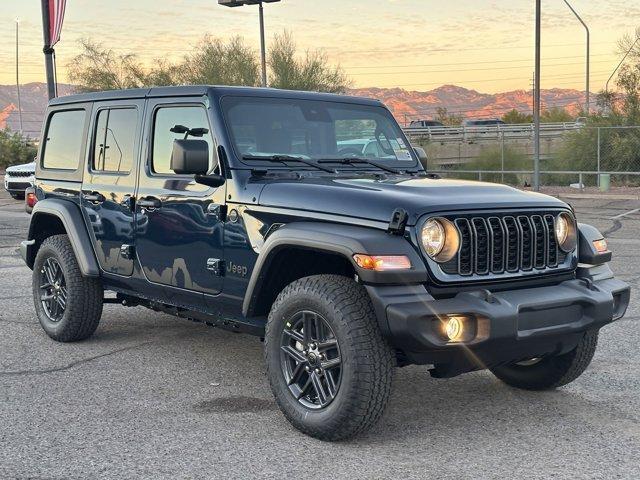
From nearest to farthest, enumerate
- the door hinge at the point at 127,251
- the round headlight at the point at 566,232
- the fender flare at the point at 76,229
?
the round headlight at the point at 566,232 < the door hinge at the point at 127,251 < the fender flare at the point at 76,229

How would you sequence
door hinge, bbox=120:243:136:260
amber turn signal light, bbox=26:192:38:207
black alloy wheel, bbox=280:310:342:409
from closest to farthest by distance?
black alloy wheel, bbox=280:310:342:409 → door hinge, bbox=120:243:136:260 → amber turn signal light, bbox=26:192:38:207

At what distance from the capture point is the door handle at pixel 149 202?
5.86m

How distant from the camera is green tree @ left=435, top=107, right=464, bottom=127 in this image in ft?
263

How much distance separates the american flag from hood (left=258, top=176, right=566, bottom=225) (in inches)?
497

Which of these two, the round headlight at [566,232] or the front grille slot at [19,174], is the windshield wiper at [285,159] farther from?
the front grille slot at [19,174]

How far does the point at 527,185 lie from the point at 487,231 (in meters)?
24.5

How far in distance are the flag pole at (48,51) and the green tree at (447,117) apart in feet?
202

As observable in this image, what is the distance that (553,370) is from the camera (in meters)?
5.52

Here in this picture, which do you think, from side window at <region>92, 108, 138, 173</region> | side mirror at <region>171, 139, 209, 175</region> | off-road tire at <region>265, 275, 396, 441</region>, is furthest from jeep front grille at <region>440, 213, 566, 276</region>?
side window at <region>92, 108, 138, 173</region>

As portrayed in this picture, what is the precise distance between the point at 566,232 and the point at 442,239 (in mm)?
992

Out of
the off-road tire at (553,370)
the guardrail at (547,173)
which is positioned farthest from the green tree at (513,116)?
the off-road tire at (553,370)

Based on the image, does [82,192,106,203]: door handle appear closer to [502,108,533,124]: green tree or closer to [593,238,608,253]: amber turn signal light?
[593,238,608,253]: amber turn signal light

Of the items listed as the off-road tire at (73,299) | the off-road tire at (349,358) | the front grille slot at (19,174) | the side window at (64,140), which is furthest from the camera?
the front grille slot at (19,174)

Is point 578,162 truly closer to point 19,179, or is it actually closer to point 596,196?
point 596,196
